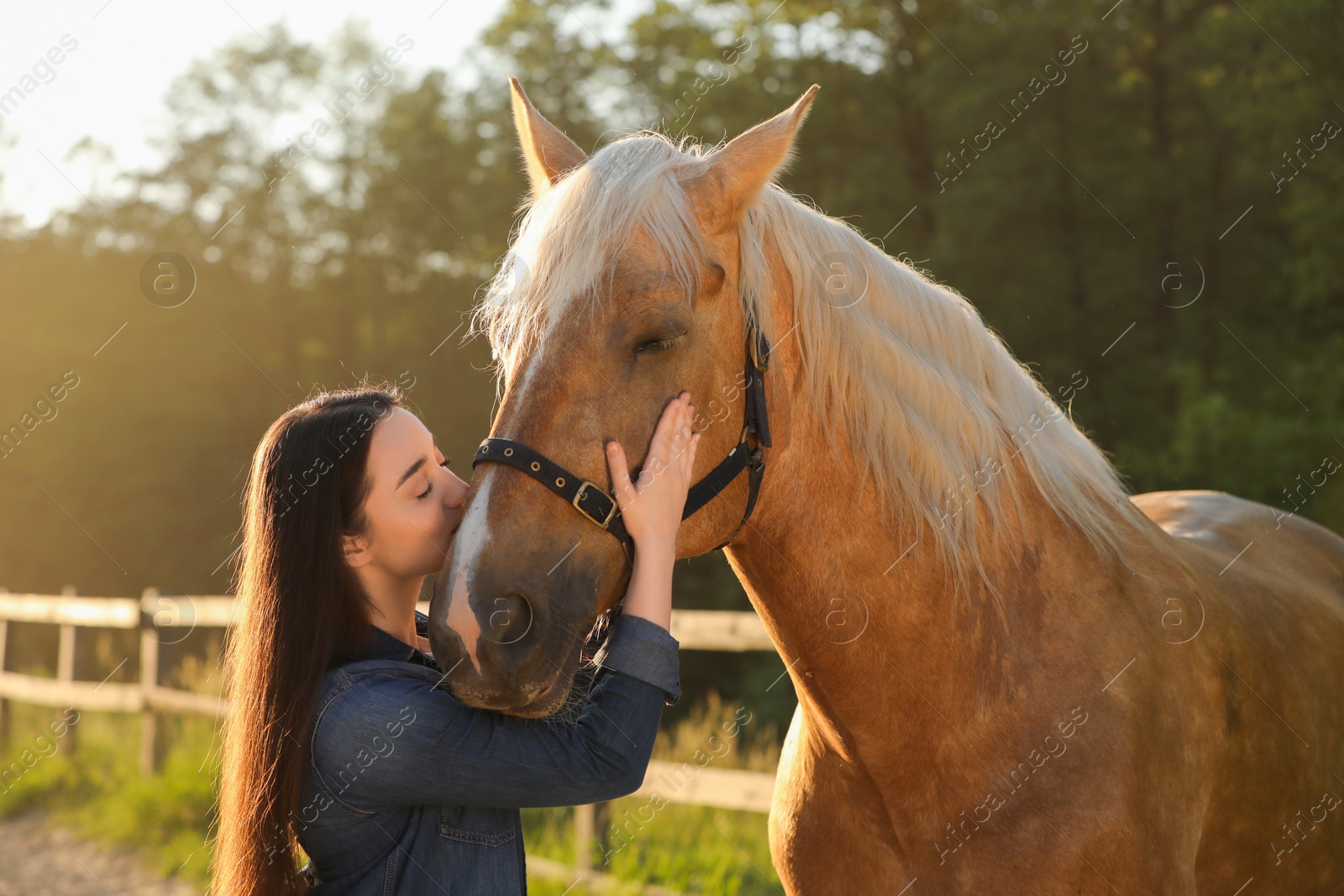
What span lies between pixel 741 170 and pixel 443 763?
118 cm

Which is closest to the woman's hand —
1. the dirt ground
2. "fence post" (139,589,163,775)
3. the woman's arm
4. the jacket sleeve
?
the woman's arm

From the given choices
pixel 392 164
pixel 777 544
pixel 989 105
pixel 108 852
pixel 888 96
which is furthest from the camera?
pixel 392 164

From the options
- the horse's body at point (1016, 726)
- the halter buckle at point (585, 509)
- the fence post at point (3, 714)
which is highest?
the halter buckle at point (585, 509)

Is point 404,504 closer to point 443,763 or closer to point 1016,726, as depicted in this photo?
point 443,763

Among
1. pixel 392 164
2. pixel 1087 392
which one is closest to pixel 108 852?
pixel 1087 392

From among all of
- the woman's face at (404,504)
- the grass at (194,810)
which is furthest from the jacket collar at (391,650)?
the grass at (194,810)

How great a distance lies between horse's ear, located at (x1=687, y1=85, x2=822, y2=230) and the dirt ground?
5.27 m

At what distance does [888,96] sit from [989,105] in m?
2.78

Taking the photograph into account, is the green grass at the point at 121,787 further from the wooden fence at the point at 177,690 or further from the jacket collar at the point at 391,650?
the jacket collar at the point at 391,650

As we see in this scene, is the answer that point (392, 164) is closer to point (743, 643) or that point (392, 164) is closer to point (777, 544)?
point (743, 643)

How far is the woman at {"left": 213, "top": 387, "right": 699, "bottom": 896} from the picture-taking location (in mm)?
1692

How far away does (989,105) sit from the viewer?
13.6m

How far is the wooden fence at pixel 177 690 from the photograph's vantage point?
4.53 metres

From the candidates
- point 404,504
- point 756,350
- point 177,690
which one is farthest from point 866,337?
point 177,690
